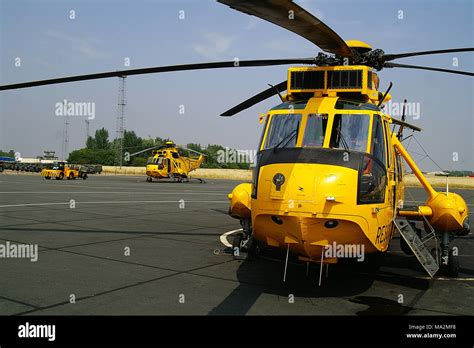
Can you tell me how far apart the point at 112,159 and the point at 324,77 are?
106305 mm

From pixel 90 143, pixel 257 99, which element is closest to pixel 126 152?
pixel 90 143

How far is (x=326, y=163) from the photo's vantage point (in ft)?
21.0

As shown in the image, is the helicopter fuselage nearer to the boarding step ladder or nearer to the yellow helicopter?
Result: the boarding step ladder

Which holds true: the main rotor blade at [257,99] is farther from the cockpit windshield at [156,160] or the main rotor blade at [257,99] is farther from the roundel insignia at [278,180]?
the cockpit windshield at [156,160]

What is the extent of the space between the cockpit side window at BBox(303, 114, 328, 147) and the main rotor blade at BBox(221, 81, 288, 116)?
6.61ft

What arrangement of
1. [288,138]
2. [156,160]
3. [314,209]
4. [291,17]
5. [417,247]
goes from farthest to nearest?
[156,160] < [417,247] < [288,138] < [314,209] < [291,17]

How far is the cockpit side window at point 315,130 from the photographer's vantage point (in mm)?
7062

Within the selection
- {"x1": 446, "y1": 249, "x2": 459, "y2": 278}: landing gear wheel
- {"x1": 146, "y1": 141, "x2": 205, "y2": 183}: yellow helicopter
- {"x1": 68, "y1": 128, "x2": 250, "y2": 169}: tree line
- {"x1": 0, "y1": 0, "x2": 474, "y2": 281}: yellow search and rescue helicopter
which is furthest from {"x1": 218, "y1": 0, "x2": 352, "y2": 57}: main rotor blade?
{"x1": 68, "y1": 128, "x2": 250, "y2": 169}: tree line

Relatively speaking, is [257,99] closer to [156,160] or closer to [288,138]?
[288,138]

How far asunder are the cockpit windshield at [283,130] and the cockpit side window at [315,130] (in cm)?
19

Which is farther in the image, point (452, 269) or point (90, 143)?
point (90, 143)

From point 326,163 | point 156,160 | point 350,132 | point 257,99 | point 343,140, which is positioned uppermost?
point 257,99

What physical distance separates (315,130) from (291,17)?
2871 mm

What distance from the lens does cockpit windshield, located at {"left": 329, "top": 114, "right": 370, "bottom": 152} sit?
6.98 m
